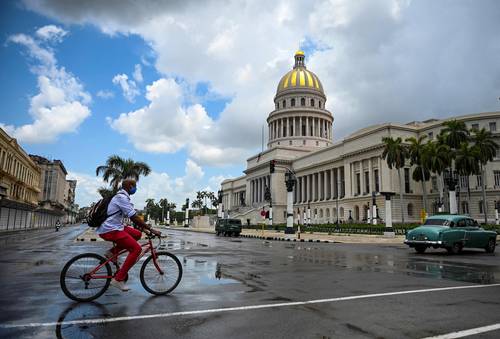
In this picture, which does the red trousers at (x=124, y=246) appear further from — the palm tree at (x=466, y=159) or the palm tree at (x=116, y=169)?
the palm tree at (x=466, y=159)

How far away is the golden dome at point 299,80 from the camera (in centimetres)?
10356

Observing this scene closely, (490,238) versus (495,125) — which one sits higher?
(495,125)

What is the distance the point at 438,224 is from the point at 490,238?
3263mm

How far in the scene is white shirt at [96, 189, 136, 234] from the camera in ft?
21.7

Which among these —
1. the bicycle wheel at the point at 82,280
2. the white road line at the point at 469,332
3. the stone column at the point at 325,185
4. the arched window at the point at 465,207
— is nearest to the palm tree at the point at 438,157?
the arched window at the point at 465,207

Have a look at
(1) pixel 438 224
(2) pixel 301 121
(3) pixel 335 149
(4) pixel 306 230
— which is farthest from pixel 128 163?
(2) pixel 301 121

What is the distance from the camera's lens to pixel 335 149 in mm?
81062

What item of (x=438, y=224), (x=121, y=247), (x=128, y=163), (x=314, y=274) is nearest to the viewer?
(x=121, y=247)

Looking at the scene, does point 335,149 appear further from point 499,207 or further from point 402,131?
point 499,207

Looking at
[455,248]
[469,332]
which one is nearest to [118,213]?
[469,332]

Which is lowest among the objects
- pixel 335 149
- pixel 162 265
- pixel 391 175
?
pixel 162 265

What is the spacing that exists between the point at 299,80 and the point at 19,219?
251ft

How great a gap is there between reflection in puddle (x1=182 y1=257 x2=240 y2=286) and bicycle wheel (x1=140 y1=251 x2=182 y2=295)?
1173mm

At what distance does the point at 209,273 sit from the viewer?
963 cm
